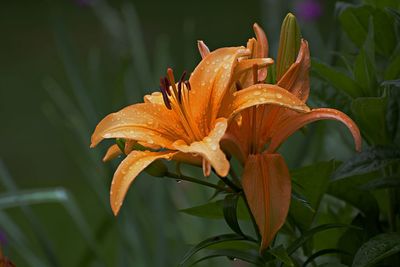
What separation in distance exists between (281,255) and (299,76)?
0.42 ft

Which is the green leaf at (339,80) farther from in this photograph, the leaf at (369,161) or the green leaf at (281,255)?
the green leaf at (281,255)

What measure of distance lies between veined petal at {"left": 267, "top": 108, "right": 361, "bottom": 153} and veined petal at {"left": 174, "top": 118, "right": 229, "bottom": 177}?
0.06 metres

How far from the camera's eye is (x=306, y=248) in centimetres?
75

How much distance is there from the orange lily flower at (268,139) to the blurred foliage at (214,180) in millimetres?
33

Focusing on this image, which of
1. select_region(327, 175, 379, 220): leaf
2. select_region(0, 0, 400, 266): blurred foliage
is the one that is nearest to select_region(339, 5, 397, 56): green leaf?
select_region(0, 0, 400, 266): blurred foliage

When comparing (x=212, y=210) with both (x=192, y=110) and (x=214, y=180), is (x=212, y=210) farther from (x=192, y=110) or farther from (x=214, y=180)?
(x=214, y=180)

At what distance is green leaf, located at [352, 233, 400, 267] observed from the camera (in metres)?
0.63

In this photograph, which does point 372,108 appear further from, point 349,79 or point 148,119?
point 148,119

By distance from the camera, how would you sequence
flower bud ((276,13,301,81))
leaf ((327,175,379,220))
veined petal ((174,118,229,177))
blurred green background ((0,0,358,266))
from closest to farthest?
veined petal ((174,118,229,177))
flower bud ((276,13,301,81))
leaf ((327,175,379,220))
blurred green background ((0,0,358,266))

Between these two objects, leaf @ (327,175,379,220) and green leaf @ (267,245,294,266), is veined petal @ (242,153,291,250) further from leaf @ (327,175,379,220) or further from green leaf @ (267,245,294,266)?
leaf @ (327,175,379,220)

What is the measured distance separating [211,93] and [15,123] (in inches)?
129

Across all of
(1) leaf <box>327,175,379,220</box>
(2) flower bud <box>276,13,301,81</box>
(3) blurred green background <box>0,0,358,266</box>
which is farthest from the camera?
(3) blurred green background <box>0,0,358,266</box>

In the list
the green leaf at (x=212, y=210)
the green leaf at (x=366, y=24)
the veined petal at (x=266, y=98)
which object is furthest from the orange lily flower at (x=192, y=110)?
the green leaf at (x=366, y=24)

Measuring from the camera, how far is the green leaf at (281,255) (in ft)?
1.98
